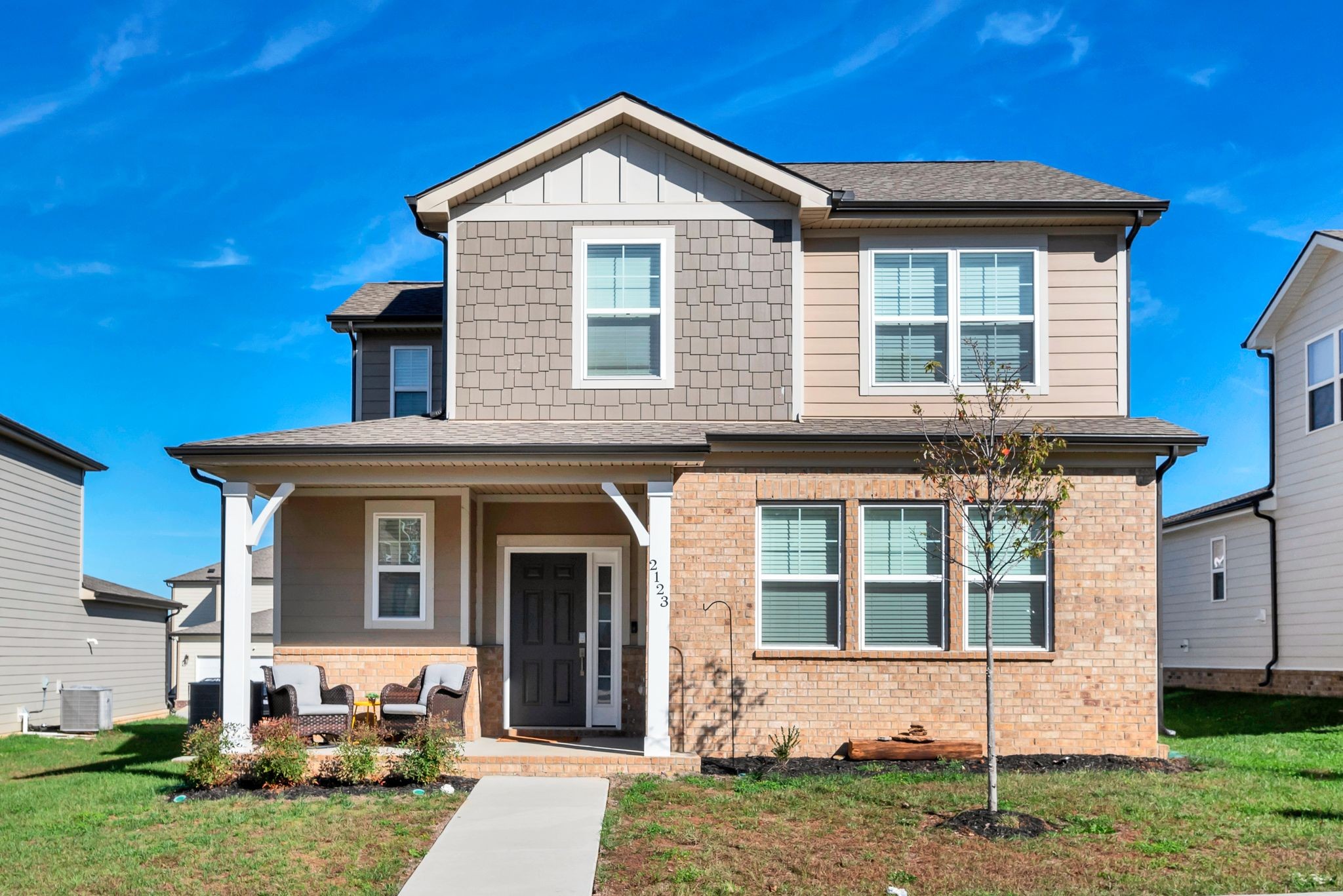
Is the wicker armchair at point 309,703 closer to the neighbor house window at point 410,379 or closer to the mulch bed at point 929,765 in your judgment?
the mulch bed at point 929,765

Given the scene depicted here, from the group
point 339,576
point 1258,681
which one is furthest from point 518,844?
point 1258,681

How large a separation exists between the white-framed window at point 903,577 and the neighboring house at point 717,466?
0.03 meters

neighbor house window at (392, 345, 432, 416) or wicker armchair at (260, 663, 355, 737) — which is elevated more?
neighbor house window at (392, 345, 432, 416)

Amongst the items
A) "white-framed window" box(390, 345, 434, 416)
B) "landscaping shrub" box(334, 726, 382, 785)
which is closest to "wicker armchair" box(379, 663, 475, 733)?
"landscaping shrub" box(334, 726, 382, 785)

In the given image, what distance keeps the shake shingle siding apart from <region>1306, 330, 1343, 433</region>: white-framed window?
9888 mm

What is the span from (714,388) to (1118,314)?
4.53m

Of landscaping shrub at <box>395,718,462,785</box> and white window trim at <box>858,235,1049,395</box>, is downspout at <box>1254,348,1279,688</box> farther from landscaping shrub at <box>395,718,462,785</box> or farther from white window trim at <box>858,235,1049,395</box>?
landscaping shrub at <box>395,718,462,785</box>

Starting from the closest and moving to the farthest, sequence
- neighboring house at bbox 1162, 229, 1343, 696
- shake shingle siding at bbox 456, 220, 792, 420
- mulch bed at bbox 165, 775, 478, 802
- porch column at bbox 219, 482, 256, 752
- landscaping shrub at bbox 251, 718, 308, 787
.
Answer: mulch bed at bbox 165, 775, 478, 802 < landscaping shrub at bbox 251, 718, 308, 787 < porch column at bbox 219, 482, 256, 752 < shake shingle siding at bbox 456, 220, 792, 420 < neighboring house at bbox 1162, 229, 1343, 696

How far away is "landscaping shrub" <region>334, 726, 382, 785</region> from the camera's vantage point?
1023 cm

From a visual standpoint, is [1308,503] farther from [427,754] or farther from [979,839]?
[427,754]

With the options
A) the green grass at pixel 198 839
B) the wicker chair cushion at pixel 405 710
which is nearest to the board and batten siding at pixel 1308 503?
the wicker chair cushion at pixel 405 710

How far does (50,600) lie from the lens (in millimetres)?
19578

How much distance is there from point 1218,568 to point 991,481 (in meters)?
14.3

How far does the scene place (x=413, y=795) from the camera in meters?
9.90
